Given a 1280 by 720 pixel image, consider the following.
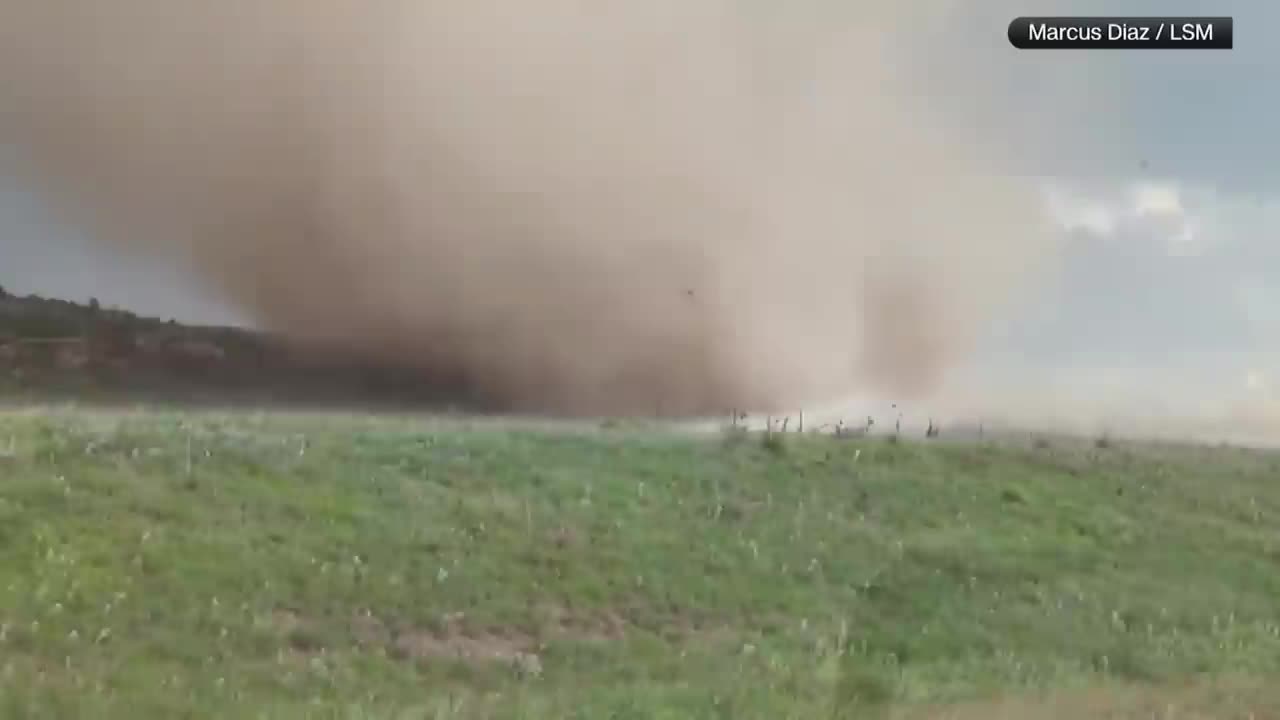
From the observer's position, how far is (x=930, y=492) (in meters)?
18.2

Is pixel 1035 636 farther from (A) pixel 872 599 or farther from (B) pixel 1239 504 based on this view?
(B) pixel 1239 504

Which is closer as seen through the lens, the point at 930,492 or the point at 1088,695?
the point at 1088,695

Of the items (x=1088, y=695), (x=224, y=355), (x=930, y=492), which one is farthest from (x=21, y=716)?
(x=224, y=355)

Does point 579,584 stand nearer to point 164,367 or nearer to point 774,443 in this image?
point 774,443

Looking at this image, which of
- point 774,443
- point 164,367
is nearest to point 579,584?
point 774,443

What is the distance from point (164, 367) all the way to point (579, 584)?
24016mm

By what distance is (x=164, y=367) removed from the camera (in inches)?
1309

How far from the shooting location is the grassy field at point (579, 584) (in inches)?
370

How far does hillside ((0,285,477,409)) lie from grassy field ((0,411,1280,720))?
11934 mm

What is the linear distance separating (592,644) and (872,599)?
3.50 m

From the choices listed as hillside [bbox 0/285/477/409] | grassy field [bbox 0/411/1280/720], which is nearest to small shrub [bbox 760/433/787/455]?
grassy field [bbox 0/411/1280/720]

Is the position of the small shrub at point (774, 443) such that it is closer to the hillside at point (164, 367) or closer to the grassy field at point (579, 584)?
the grassy field at point (579, 584)

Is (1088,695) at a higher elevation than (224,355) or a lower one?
lower

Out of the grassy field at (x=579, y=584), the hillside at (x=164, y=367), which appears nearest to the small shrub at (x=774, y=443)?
the grassy field at (x=579, y=584)
